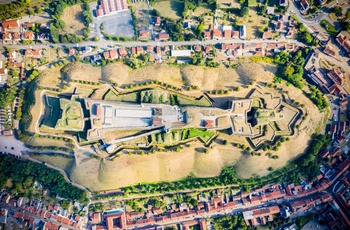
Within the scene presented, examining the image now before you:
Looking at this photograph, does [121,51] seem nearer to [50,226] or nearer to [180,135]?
[180,135]

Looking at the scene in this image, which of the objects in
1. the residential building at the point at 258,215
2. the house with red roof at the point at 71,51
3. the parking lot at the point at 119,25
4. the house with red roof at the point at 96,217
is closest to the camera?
the house with red roof at the point at 96,217

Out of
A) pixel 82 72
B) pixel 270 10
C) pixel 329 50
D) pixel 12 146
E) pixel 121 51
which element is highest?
pixel 270 10

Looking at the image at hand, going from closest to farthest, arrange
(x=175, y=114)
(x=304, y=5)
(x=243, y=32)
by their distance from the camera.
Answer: (x=175, y=114) < (x=243, y=32) < (x=304, y=5)

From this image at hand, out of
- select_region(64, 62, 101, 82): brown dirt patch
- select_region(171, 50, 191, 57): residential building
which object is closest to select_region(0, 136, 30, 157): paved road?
select_region(64, 62, 101, 82): brown dirt patch

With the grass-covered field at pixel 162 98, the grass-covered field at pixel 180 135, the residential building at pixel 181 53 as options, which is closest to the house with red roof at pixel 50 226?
the grass-covered field at pixel 180 135

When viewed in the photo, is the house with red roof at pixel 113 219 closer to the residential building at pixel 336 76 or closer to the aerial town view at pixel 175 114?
the aerial town view at pixel 175 114

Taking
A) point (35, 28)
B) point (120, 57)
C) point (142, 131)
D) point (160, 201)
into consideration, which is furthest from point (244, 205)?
point (35, 28)

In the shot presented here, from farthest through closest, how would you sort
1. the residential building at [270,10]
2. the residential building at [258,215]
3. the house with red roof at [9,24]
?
the residential building at [270,10], the house with red roof at [9,24], the residential building at [258,215]

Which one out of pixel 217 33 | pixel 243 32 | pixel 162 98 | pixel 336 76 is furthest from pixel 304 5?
pixel 162 98
